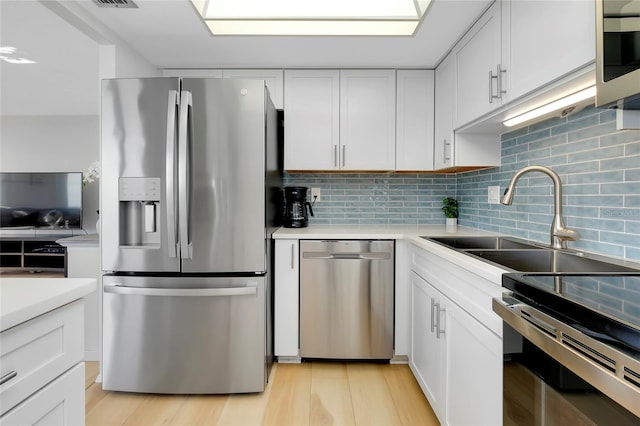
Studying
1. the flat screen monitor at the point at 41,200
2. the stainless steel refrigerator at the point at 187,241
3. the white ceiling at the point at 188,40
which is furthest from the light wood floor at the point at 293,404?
the flat screen monitor at the point at 41,200

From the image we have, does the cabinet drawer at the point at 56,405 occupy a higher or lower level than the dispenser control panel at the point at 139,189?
lower

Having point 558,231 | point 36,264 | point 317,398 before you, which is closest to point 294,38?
point 558,231

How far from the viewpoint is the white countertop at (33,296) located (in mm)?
687

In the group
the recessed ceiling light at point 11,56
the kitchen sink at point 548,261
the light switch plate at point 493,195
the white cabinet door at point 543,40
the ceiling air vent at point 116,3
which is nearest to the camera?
the white cabinet door at point 543,40

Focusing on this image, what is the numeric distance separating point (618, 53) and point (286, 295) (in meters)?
2.02

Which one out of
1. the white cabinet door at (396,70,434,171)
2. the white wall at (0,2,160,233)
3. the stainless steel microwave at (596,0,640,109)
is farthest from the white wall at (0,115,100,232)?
the stainless steel microwave at (596,0,640,109)

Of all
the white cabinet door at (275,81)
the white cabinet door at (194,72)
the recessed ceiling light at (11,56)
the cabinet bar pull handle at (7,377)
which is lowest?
the cabinet bar pull handle at (7,377)

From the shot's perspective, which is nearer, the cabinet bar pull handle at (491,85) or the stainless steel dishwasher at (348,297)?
the cabinet bar pull handle at (491,85)

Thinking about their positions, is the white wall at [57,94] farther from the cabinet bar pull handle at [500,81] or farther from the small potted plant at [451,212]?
the small potted plant at [451,212]

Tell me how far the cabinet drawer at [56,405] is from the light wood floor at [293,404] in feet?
3.51

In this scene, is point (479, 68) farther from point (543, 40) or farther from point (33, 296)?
point (33, 296)

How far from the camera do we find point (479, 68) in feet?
5.98

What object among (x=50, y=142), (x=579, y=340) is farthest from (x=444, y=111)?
(x=50, y=142)

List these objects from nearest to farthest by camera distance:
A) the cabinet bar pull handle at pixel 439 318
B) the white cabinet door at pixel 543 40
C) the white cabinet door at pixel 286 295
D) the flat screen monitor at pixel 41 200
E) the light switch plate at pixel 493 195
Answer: the white cabinet door at pixel 543 40 < the cabinet bar pull handle at pixel 439 318 < the light switch plate at pixel 493 195 < the white cabinet door at pixel 286 295 < the flat screen monitor at pixel 41 200
